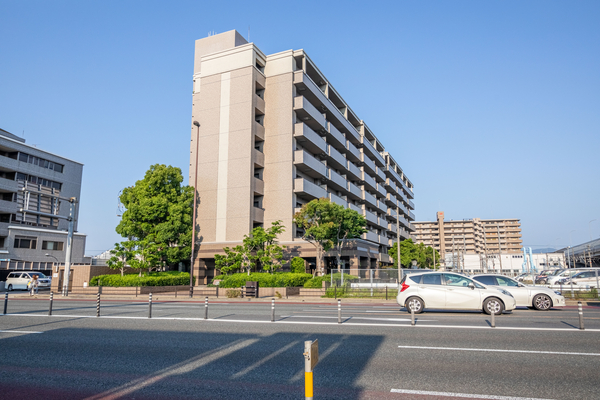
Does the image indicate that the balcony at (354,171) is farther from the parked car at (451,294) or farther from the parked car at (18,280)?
the parked car at (451,294)

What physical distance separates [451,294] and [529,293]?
5.34m

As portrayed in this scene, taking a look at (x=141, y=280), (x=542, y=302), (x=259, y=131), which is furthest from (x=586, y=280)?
(x=141, y=280)

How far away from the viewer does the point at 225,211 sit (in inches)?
1598

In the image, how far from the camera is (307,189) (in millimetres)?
41656

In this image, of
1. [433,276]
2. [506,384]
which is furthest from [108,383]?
[433,276]

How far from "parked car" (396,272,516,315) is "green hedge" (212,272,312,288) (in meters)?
15.6

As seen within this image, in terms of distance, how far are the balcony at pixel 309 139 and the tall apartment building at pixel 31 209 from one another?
28.0 m

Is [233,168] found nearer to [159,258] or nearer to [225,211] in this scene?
[225,211]

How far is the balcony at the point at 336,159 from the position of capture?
48.1 m

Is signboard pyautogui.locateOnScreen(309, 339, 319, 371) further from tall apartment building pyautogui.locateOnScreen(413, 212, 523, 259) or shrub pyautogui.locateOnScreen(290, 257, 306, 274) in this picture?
tall apartment building pyautogui.locateOnScreen(413, 212, 523, 259)

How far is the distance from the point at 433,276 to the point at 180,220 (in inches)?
1029

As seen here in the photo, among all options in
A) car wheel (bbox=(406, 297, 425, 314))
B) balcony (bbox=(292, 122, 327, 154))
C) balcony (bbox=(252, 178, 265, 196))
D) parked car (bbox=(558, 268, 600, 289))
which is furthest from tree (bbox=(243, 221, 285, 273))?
parked car (bbox=(558, 268, 600, 289))

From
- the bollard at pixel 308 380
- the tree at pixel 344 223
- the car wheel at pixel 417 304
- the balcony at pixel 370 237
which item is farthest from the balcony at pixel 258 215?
the bollard at pixel 308 380

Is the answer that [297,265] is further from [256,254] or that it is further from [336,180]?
[336,180]
